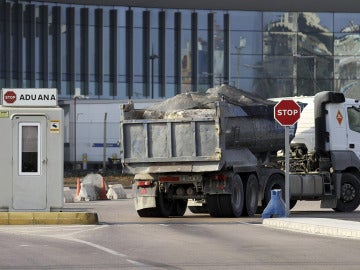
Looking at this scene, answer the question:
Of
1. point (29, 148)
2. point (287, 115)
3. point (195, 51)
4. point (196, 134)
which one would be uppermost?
point (195, 51)

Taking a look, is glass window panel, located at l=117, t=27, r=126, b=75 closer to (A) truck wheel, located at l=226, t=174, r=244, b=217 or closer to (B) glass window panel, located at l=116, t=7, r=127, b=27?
(B) glass window panel, located at l=116, t=7, r=127, b=27

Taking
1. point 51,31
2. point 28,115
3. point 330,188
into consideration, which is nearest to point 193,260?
point 28,115

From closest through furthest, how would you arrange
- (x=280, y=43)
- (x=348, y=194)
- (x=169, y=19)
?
(x=348, y=194) < (x=280, y=43) < (x=169, y=19)

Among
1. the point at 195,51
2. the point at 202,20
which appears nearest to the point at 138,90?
the point at 195,51

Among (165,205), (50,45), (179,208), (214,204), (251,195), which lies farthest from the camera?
(50,45)

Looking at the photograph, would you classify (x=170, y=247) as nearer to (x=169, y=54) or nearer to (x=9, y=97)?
(x=9, y=97)

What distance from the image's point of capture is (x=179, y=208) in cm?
2830

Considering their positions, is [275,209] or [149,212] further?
[149,212]

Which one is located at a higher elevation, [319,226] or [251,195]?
[251,195]

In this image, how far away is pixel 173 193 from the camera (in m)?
26.7

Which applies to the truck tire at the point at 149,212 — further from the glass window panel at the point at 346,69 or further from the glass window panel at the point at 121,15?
the glass window panel at the point at 346,69

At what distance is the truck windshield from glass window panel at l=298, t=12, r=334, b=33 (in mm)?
54603

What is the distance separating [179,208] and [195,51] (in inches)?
2234

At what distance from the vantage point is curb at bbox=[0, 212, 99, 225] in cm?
2312
